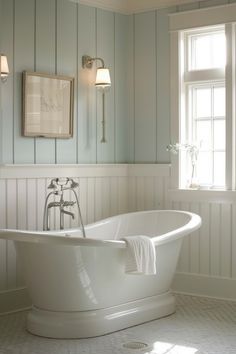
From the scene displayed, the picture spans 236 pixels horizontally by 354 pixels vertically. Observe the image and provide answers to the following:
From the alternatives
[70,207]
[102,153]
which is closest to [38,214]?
[70,207]

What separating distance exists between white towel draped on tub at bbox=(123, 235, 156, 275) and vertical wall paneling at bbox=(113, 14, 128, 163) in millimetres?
1856

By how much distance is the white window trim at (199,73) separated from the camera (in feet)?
17.0

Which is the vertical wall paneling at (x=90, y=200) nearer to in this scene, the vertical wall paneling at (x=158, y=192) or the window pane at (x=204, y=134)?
the vertical wall paneling at (x=158, y=192)

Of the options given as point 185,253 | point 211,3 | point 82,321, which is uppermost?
point 211,3

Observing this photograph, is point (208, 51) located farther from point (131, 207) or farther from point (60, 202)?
point (60, 202)

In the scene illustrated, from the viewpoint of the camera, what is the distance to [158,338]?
4.12m

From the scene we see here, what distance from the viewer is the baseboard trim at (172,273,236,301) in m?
5.23

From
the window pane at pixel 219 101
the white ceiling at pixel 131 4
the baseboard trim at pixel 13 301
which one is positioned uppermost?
the white ceiling at pixel 131 4

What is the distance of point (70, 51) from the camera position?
5.32 meters

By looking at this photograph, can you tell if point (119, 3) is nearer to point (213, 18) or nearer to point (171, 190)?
point (213, 18)

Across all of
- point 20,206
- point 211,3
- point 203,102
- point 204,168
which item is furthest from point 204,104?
point 20,206

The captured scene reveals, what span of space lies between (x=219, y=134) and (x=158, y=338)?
2.03 m

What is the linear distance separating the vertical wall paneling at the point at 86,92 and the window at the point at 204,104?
79 centimetres

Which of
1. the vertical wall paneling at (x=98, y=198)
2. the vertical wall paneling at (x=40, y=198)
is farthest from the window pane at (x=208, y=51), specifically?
the vertical wall paneling at (x=40, y=198)
